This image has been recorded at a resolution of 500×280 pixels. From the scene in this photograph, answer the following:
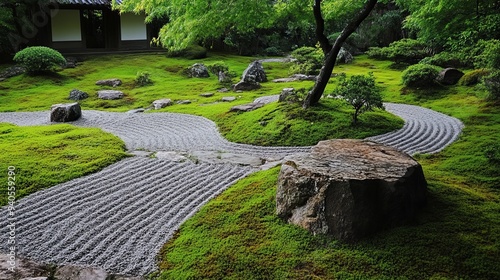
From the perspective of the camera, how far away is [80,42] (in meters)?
26.0

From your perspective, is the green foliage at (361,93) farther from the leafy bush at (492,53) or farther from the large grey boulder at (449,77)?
the large grey boulder at (449,77)

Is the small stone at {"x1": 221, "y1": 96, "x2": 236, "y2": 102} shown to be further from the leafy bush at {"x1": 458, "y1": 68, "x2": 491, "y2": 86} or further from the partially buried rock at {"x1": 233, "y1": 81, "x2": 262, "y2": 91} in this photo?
the leafy bush at {"x1": 458, "y1": 68, "x2": 491, "y2": 86}

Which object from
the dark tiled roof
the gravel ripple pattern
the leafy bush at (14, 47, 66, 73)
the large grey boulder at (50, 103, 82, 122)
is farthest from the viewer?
the dark tiled roof

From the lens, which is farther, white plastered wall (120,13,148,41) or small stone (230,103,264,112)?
white plastered wall (120,13,148,41)

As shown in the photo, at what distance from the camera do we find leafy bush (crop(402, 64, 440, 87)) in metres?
15.0

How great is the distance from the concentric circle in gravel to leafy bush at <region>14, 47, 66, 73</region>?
14409 millimetres

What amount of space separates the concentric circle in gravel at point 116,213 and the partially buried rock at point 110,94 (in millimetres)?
9975

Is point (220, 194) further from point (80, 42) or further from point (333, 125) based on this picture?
point (80, 42)

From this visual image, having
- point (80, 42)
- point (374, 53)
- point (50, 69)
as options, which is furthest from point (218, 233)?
point (80, 42)

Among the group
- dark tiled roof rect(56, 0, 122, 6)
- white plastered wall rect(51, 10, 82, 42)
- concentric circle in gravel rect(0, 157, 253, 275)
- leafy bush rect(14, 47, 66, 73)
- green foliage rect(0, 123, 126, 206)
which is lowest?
concentric circle in gravel rect(0, 157, 253, 275)

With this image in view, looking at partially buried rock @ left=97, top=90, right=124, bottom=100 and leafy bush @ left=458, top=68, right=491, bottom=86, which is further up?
leafy bush @ left=458, top=68, right=491, bottom=86

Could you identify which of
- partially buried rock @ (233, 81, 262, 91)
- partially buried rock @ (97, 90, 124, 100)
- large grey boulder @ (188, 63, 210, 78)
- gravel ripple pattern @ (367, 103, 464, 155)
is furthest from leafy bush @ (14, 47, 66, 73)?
gravel ripple pattern @ (367, 103, 464, 155)

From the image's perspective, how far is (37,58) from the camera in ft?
63.4

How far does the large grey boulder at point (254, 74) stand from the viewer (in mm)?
17905
